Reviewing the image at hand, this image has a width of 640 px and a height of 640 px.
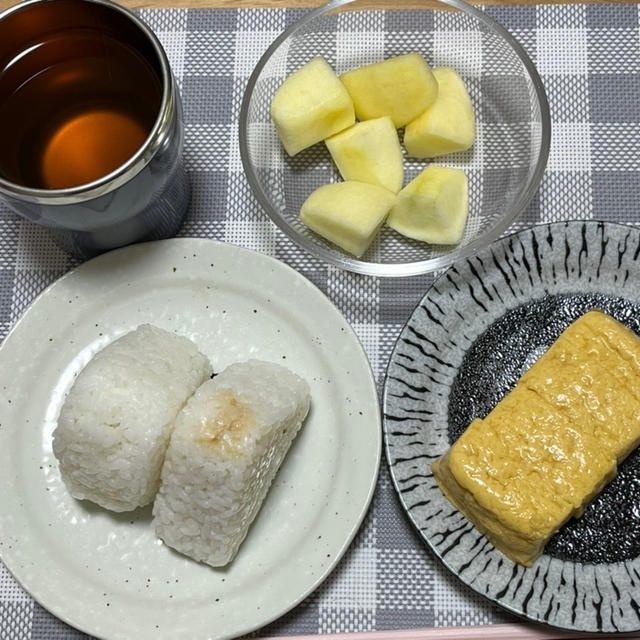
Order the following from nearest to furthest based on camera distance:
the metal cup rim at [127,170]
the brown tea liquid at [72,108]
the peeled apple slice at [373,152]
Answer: the metal cup rim at [127,170], the brown tea liquid at [72,108], the peeled apple slice at [373,152]

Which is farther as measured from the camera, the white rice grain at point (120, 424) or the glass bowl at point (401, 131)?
the glass bowl at point (401, 131)

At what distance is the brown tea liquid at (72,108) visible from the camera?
126 centimetres

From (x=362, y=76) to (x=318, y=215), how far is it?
0.79ft

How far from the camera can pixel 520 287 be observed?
138cm

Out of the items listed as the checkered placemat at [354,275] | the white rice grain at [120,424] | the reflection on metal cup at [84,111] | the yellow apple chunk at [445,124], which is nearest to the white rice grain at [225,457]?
the white rice grain at [120,424]

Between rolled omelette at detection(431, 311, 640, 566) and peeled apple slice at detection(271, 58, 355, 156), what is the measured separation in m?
0.50

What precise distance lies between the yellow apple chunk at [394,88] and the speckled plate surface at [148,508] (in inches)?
11.8

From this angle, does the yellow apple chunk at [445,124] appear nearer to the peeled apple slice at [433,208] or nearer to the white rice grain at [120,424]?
Answer: the peeled apple slice at [433,208]

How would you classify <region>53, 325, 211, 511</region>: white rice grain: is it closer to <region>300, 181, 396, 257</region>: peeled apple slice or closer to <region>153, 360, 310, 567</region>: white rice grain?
<region>153, 360, 310, 567</region>: white rice grain

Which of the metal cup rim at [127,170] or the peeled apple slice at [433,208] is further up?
the metal cup rim at [127,170]

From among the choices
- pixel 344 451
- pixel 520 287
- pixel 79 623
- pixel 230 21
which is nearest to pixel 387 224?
pixel 520 287

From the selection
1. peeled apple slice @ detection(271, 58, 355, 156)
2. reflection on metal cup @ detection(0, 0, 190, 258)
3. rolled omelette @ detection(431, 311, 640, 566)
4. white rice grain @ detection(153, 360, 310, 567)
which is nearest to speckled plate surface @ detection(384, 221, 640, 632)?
rolled omelette @ detection(431, 311, 640, 566)

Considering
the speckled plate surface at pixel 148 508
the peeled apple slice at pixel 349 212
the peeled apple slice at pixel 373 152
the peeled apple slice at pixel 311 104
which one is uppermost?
the peeled apple slice at pixel 311 104

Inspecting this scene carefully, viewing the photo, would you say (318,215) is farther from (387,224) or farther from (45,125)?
(45,125)
